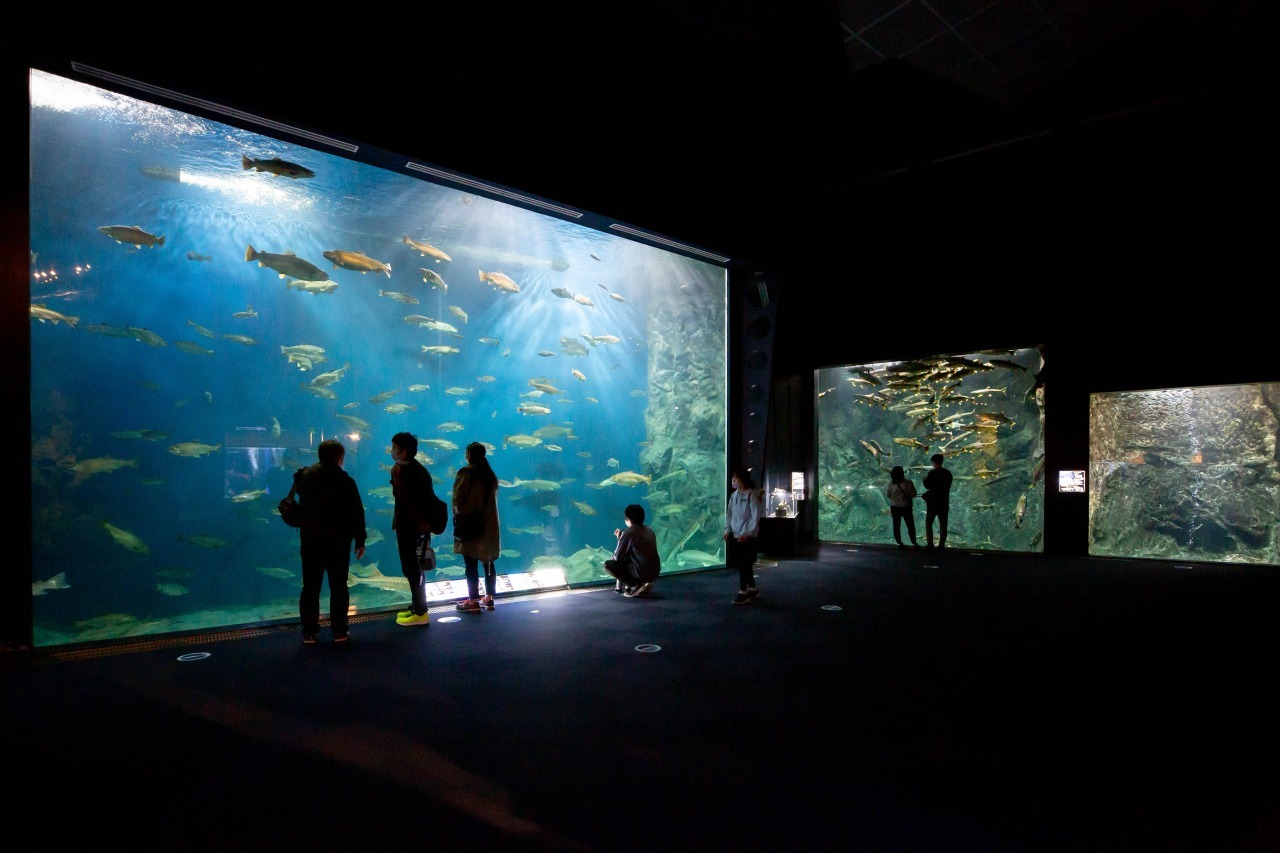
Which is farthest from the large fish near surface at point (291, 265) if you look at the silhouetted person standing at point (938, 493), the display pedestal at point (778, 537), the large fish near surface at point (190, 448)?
the silhouetted person standing at point (938, 493)

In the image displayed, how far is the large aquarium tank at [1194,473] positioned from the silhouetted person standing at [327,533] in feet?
40.3

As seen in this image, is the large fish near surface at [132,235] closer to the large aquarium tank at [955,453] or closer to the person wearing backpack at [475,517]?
the person wearing backpack at [475,517]

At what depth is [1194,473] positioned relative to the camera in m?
11.9

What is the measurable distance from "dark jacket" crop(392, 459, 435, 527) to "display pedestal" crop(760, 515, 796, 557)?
20.5 feet

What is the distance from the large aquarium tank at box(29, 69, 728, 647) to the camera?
25.1ft

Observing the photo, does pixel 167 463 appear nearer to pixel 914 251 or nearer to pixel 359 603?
pixel 359 603

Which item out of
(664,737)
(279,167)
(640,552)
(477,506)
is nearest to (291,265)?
(279,167)

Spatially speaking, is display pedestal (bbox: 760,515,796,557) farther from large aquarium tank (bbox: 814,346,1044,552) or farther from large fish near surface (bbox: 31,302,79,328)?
large fish near surface (bbox: 31,302,79,328)

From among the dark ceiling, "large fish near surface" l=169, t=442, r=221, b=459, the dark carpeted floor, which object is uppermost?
the dark ceiling

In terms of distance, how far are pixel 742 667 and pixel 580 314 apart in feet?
45.3

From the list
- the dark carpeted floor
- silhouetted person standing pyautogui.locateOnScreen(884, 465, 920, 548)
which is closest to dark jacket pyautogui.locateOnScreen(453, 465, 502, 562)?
the dark carpeted floor

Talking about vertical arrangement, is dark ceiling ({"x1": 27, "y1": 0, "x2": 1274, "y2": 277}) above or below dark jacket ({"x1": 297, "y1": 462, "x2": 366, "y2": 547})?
above

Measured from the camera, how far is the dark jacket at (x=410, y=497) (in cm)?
489

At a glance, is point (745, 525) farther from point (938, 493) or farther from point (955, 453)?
point (955, 453)
